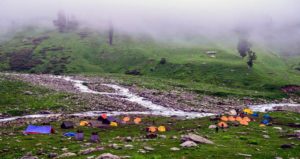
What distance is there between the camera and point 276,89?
437ft

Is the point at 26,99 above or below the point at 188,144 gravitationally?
below

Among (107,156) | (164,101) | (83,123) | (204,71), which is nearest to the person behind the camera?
(107,156)

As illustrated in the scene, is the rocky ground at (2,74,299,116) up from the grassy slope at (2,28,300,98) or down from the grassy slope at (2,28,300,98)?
down

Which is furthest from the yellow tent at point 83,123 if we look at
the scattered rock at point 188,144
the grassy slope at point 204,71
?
the grassy slope at point 204,71

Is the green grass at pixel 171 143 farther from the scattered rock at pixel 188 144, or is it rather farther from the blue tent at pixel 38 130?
the blue tent at pixel 38 130

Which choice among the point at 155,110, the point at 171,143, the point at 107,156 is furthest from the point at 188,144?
the point at 155,110

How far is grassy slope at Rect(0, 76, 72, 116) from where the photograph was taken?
7588 centimetres

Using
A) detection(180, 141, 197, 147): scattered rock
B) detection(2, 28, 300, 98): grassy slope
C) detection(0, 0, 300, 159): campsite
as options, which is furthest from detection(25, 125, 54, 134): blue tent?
detection(2, 28, 300, 98): grassy slope

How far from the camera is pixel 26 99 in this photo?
8588 cm

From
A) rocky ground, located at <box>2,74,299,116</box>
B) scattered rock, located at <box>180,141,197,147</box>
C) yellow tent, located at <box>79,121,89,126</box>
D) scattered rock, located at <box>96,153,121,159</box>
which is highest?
scattered rock, located at <box>96,153,121,159</box>

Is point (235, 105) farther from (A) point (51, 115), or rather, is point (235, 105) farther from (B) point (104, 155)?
(B) point (104, 155)

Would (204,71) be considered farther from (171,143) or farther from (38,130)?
(171,143)

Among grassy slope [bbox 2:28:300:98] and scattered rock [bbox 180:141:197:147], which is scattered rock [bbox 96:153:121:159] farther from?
grassy slope [bbox 2:28:300:98]

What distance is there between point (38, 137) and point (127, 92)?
216 feet
